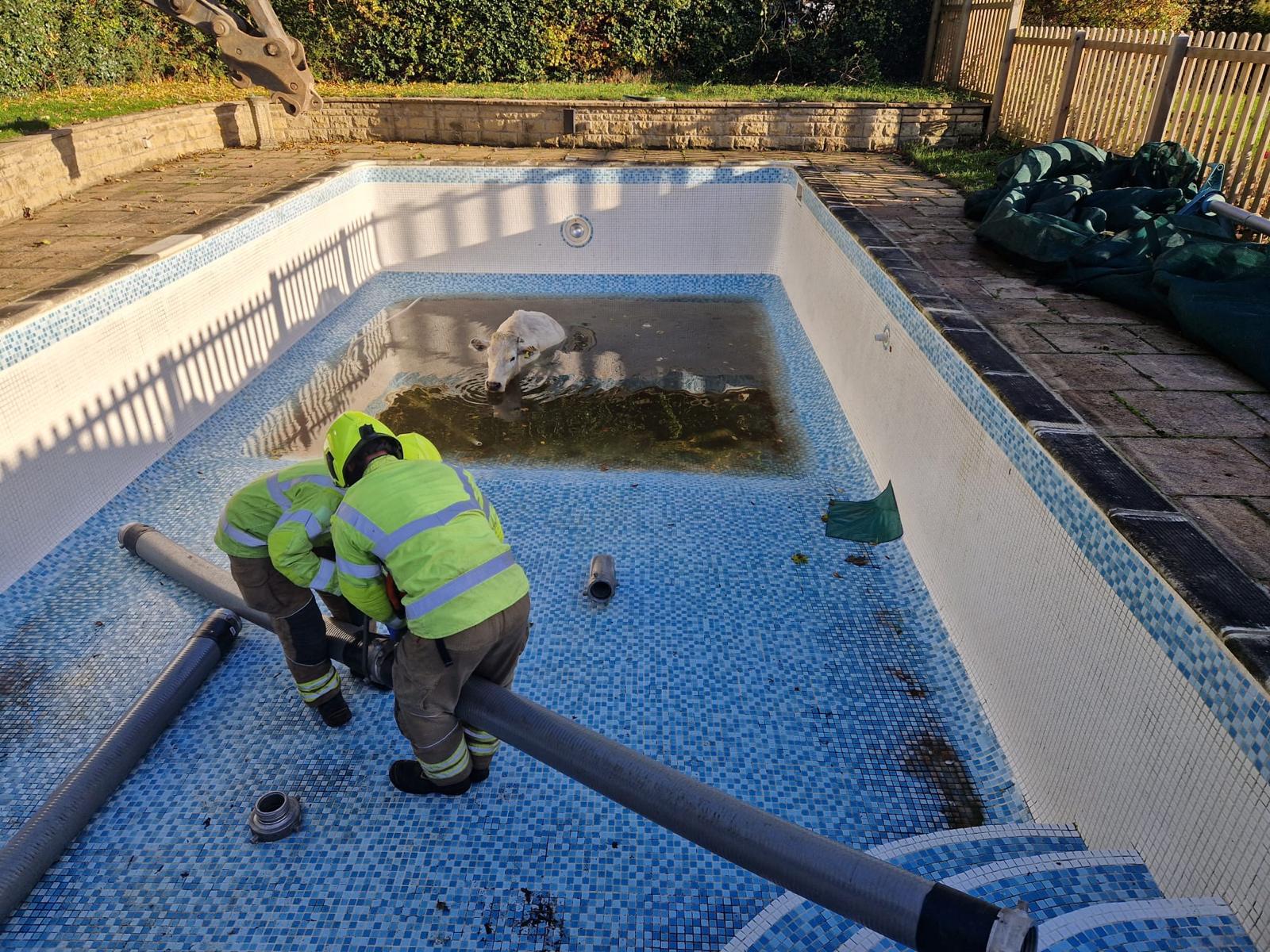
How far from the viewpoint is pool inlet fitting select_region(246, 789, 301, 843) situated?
3227mm

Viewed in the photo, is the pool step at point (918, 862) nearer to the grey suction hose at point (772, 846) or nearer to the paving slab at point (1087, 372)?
the grey suction hose at point (772, 846)

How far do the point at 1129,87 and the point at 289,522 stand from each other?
9.50m

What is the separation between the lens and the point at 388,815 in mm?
3385

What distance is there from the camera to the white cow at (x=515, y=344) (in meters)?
7.62

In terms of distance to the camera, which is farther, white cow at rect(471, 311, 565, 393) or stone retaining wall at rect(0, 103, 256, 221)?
stone retaining wall at rect(0, 103, 256, 221)

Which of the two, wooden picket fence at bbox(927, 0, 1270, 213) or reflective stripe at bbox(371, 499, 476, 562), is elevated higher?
wooden picket fence at bbox(927, 0, 1270, 213)

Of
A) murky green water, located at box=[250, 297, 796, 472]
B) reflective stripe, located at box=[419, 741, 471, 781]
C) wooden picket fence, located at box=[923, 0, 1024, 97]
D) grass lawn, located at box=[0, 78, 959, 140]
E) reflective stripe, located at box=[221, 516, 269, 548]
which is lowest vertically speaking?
murky green water, located at box=[250, 297, 796, 472]

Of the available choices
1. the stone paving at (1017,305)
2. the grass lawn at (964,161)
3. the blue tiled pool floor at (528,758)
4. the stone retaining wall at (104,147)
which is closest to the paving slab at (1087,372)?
the stone paving at (1017,305)

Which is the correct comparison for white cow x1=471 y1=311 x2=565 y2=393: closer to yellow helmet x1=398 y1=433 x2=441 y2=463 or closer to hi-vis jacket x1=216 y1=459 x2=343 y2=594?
yellow helmet x1=398 y1=433 x2=441 y2=463

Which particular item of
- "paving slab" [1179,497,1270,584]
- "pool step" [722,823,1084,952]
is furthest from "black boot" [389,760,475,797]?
"paving slab" [1179,497,1270,584]

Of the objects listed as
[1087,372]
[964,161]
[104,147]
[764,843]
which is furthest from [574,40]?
[764,843]

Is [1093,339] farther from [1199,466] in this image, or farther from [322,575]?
[322,575]

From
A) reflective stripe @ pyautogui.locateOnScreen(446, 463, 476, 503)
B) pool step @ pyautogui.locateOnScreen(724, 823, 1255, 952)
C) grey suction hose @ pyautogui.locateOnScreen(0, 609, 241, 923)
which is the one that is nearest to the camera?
pool step @ pyautogui.locateOnScreen(724, 823, 1255, 952)

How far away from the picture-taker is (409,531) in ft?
9.28
